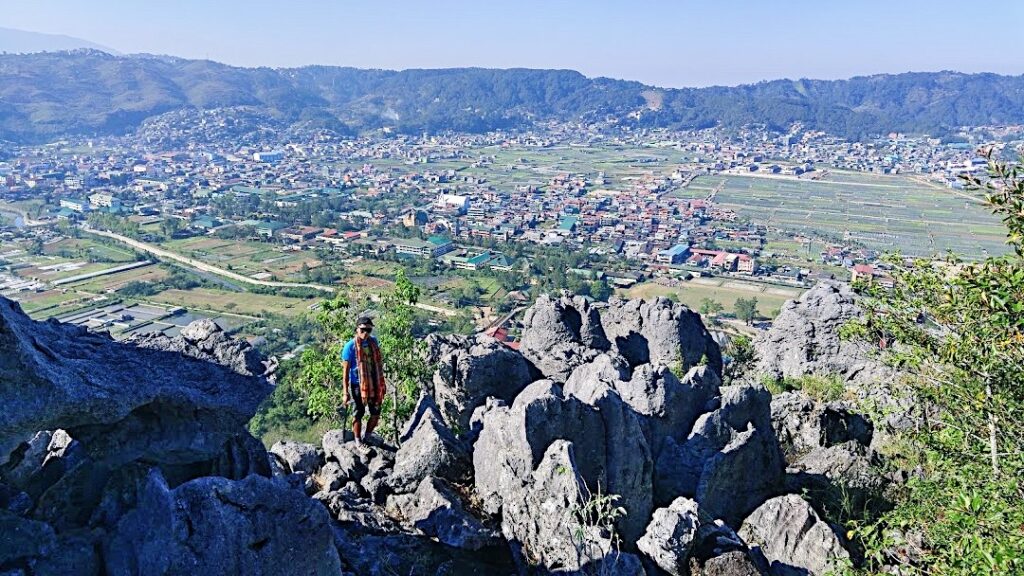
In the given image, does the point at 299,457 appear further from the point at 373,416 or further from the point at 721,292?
the point at 721,292

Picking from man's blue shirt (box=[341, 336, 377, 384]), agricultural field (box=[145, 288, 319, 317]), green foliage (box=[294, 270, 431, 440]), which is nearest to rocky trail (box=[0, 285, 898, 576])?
man's blue shirt (box=[341, 336, 377, 384])

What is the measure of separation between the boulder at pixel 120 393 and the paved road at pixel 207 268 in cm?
3430

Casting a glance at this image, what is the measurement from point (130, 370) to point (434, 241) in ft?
201

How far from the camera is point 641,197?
96.6 meters

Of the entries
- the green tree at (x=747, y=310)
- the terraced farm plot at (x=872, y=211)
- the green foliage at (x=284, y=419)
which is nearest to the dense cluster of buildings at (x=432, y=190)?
the terraced farm plot at (x=872, y=211)

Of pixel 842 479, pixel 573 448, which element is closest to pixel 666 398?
pixel 842 479

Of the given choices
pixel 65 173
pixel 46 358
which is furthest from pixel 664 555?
pixel 65 173

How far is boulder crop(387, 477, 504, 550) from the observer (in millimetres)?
6418

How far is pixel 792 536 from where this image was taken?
24.4 feet

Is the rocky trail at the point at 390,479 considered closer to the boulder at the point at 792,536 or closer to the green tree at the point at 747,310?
the boulder at the point at 792,536

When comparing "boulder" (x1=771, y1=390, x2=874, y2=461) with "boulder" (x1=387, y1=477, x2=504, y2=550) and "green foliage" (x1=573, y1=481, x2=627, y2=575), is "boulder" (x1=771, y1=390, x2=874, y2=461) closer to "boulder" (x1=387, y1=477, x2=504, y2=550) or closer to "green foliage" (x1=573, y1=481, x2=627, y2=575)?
"green foliage" (x1=573, y1=481, x2=627, y2=575)

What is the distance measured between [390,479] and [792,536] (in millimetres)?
4295

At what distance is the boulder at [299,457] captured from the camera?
27.2ft

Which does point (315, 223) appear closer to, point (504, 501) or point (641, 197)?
point (641, 197)
